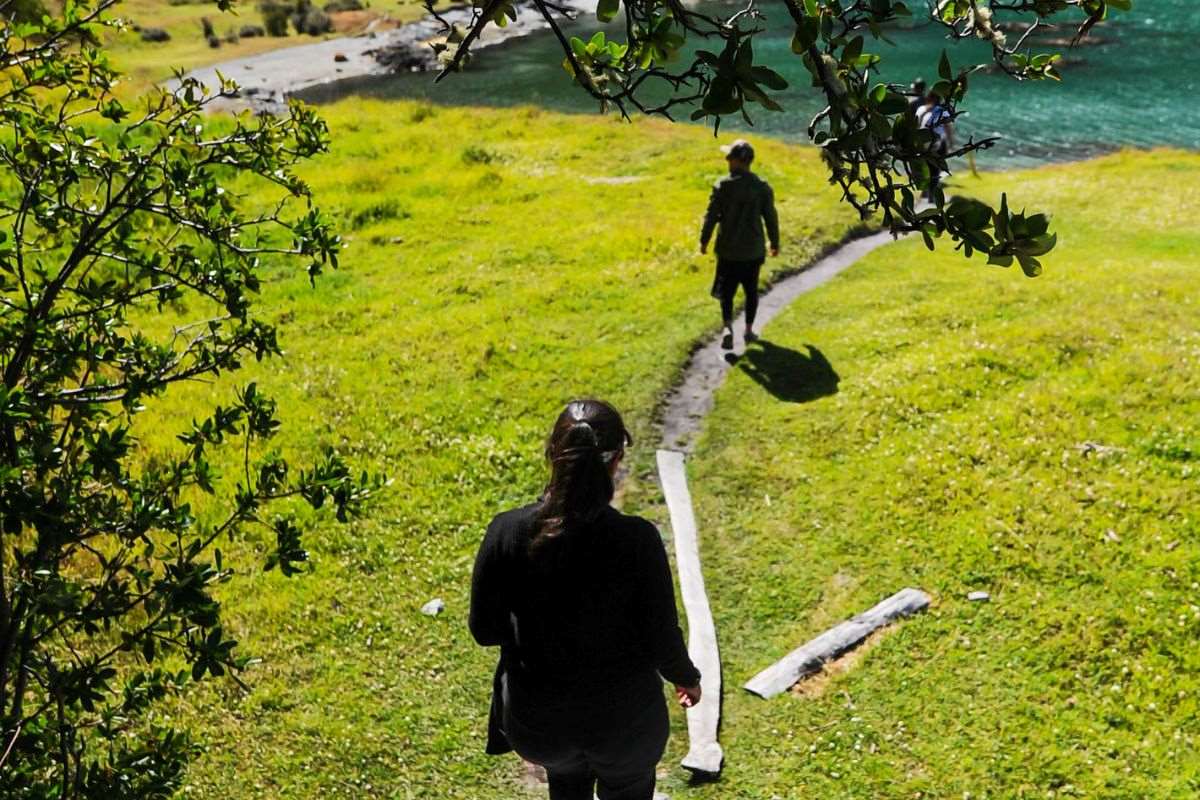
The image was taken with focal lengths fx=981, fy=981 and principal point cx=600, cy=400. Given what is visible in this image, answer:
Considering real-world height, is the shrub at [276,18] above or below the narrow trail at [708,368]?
above

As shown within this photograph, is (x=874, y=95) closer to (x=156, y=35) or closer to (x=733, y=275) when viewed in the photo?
(x=733, y=275)

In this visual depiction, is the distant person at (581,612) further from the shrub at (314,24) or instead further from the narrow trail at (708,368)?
the shrub at (314,24)

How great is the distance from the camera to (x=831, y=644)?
912 cm

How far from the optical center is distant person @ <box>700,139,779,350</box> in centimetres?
1407

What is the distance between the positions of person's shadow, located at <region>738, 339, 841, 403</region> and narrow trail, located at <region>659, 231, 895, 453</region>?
1.46ft

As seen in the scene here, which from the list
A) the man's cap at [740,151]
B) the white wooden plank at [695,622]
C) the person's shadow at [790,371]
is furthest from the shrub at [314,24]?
the white wooden plank at [695,622]

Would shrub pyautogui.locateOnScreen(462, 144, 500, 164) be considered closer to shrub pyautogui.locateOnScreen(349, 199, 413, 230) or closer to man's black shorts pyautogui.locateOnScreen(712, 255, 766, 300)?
shrub pyautogui.locateOnScreen(349, 199, 413, 230)

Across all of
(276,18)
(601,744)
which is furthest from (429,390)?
(276,18)

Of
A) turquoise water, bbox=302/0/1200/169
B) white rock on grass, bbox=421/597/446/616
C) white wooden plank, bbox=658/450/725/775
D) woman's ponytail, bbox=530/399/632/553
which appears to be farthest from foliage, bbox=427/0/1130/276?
turquoise water, bbox=302/0/1200/169

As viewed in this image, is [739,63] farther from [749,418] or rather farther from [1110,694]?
[749,418]

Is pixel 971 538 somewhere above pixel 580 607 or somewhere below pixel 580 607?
below

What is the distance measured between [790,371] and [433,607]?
283 inches

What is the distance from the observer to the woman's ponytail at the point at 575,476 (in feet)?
15.0

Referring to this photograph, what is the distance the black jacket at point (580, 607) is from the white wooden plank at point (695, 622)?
337 centimetres
